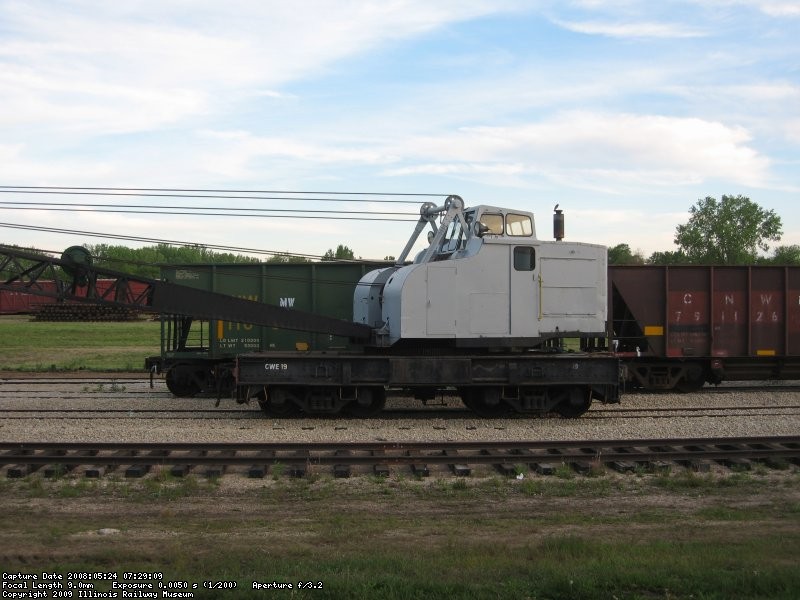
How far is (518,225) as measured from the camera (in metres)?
14.7

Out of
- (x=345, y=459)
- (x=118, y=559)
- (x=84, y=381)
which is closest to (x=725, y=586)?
(x=118, y=559)

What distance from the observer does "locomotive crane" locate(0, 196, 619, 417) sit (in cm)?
1412

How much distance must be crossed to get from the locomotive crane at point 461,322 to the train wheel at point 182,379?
134 inches

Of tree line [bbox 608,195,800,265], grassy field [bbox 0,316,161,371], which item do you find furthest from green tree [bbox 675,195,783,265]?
grassy field [bbox 0,316,161,371]

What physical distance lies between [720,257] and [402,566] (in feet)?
207

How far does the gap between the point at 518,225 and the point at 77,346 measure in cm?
2749

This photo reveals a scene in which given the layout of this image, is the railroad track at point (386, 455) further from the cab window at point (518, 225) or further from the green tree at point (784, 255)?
the green tree at point (784, 255)

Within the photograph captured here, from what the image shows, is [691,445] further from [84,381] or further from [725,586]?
[84,381]

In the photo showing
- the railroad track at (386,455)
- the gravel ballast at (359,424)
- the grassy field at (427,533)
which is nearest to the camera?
the grassy field at (427,533)

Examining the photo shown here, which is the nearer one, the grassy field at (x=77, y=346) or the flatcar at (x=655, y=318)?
the flatcar at (x=655, y=318)

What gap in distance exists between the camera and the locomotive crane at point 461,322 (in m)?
14.1

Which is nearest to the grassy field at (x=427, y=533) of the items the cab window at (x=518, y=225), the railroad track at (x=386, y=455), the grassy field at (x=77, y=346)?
the railroad track at (x=386, y=455)

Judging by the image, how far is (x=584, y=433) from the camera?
1302 cm

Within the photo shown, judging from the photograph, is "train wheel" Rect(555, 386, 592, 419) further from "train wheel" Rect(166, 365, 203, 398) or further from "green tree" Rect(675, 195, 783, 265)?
"green tree" Rect(675, 195, 783, 265)
